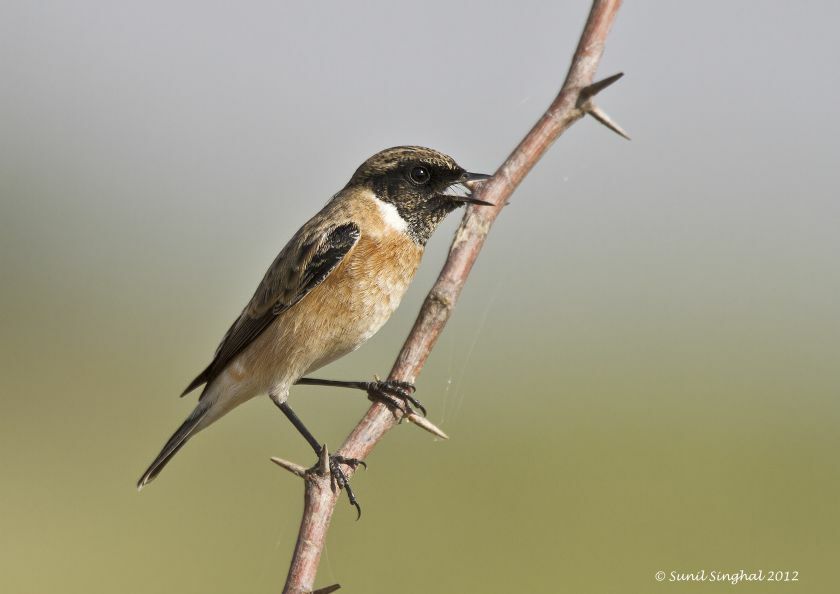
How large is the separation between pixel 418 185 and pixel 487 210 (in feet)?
3.96

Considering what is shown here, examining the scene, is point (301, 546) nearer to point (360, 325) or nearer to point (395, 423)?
point (395, 423)

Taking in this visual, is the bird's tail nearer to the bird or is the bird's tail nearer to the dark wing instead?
the bird

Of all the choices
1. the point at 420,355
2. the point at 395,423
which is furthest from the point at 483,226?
the point at 395,423

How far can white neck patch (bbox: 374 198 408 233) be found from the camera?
4148mm

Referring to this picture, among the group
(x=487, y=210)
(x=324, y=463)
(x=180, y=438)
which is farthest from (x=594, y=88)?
(x=180, y=438)

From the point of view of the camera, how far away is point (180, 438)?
4090 millimetres

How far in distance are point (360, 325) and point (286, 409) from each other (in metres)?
0.60

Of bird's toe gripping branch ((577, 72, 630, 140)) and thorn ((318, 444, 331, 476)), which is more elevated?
bird's toe gripping branch ((577, 72, 630, 140))

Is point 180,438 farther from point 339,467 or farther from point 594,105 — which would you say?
point 594,105

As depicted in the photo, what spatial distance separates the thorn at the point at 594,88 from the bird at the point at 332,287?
112cm

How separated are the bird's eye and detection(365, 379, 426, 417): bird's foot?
3.33 feet

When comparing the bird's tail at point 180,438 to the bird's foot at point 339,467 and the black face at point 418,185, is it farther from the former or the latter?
the black face at point 418,185

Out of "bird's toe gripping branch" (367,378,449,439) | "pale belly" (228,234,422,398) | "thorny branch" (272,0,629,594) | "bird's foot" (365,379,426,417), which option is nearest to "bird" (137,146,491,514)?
"pale belly" (228,234,422,398)

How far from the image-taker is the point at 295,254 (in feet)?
13.6
